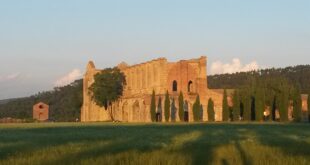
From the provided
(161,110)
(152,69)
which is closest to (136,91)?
(152,69)

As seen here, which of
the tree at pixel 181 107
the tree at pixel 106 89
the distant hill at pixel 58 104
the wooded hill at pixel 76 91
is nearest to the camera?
the tree at pixel 181 107

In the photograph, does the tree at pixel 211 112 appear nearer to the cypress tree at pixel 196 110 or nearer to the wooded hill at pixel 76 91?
the cypress tree at pixel 196 110

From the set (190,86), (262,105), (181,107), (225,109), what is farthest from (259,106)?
(190,86)

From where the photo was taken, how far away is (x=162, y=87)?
2894 inches

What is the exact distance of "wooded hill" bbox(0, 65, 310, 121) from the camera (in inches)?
4112

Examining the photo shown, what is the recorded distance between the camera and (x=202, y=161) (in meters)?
13.4

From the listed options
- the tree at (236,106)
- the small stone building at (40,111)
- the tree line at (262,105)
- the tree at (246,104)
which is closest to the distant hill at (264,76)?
the small stone building at (40,111)

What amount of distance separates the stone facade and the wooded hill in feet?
70.7

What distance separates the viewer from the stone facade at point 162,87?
69062 mm

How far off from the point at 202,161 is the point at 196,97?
173 ft

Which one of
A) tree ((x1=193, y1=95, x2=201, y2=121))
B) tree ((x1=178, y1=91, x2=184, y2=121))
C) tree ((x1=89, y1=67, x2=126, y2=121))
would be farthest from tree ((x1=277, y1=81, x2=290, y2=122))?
tree ((x1=89, y1=67, x2=126, y2=121))

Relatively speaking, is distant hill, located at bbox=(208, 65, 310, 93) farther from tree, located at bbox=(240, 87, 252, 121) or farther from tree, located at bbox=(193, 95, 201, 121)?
tree, located at bbox=(193, 95, 201, 121)

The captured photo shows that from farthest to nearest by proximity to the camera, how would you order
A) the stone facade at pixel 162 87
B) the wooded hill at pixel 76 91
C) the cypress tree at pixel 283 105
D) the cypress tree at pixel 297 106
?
the wooded hill at pixel 76 91 → the stone facade at pixel 162 87 → the cypress tree at pixel 283 105 → the cypress tree at pixel 297 106

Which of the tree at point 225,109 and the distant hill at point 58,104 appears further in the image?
the distant hill at point 58,104
